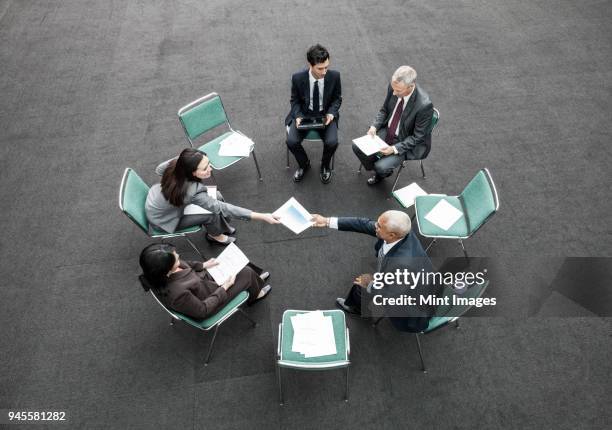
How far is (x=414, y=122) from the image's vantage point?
153 inches

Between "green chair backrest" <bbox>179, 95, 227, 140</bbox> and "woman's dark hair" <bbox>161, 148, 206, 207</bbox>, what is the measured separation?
34.8 inches

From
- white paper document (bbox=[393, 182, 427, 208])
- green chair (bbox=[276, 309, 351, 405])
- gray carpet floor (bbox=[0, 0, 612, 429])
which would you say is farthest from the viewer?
white paper document (bbox=[393, 182, 427, 208])

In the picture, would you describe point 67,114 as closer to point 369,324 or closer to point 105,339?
point 105,339

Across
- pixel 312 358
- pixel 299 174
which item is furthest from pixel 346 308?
pixel 299 174

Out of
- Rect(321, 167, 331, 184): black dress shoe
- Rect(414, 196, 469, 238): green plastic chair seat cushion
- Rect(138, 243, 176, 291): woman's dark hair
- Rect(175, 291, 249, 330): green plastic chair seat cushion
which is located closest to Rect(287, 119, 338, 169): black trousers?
Rect(321, 167, 331, 184): black dress shoe

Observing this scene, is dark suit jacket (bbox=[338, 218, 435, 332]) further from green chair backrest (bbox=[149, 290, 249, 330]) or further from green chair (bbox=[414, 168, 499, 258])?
green chair backrest (bbox=[149, 290, 249, 330])

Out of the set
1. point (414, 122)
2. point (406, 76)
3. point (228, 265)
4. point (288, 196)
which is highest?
point (406, 76)

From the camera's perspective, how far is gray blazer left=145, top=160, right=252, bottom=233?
A: 328 centimetres

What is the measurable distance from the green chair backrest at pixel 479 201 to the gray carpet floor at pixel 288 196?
2.06ft

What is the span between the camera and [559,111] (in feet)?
16.9

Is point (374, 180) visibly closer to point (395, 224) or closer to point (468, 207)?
point (468, 207)

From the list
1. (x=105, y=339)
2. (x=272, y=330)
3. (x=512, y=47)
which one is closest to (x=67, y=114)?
(x=105, y=339)

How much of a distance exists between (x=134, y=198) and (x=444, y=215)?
9.32 ft

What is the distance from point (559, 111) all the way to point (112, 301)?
5960 millimetres
